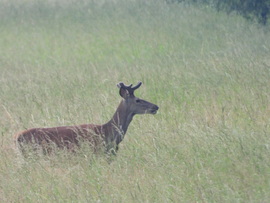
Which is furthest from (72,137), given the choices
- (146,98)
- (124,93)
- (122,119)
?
(146,98)

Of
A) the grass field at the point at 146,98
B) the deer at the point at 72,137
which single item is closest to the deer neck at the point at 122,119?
the deer at the point at 72,137

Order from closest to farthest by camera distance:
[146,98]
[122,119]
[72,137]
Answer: [72,137]
[122,119]
[146,98]

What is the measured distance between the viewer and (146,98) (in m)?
11.6

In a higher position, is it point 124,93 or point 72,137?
point 124,93

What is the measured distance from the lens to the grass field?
6703mm

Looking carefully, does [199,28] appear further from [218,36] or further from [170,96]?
[170,96]

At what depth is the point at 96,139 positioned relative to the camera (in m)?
8.32

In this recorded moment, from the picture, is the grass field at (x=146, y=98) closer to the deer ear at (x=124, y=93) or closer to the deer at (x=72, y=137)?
→ the deer at (x=72, y=137)

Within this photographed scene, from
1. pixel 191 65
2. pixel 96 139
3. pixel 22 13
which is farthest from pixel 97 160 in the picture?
pixel 22 13

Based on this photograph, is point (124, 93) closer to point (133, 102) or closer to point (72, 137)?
point (133, 102)

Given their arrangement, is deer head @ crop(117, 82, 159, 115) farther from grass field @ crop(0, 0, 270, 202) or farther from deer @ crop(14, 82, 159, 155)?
deer @ crop(14, 82, 159, 155)

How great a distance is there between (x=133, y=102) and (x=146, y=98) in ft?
8.07

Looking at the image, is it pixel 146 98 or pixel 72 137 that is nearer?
pixel 72 137

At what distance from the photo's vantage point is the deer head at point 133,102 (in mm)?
9094
